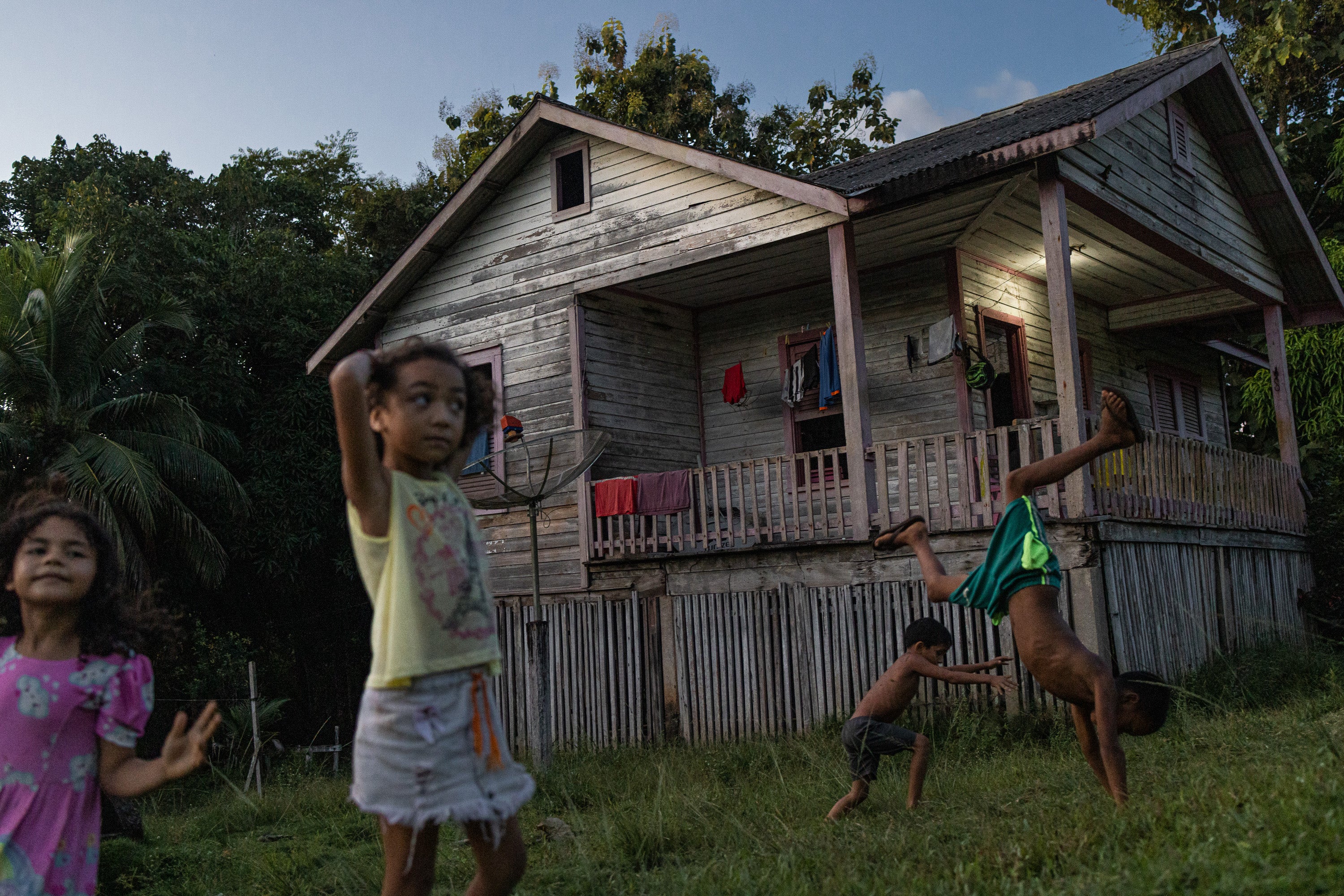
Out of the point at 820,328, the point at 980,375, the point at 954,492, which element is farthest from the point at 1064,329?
the point at 820,328

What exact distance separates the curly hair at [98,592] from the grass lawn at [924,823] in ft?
6.81

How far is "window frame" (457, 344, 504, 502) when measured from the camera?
13.7 m

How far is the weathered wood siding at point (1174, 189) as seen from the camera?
1129 cm

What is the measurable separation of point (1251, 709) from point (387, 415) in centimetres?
894

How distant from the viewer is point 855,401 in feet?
34.6

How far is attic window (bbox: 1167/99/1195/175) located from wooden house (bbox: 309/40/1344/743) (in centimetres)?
8

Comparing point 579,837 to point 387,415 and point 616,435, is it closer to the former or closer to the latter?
point 387,415

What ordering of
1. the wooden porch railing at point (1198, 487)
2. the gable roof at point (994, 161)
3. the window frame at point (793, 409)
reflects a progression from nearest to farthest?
the wooden porch railing at point (1198, 487)
the gable roof at point (994, 161)
the window frame at point (793, 409)

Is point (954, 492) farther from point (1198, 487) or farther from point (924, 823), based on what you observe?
point (924, 823)

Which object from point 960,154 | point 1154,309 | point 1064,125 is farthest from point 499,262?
point 1154,309

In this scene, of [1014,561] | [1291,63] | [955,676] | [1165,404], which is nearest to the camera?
[1014,561]

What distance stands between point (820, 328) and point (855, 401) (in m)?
3.52

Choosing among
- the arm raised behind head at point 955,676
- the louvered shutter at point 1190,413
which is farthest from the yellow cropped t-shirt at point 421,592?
the louvered shutter at point 1190,413

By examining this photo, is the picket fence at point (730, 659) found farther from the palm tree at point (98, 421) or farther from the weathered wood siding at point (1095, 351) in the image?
the palm tree at point (98, 421)
